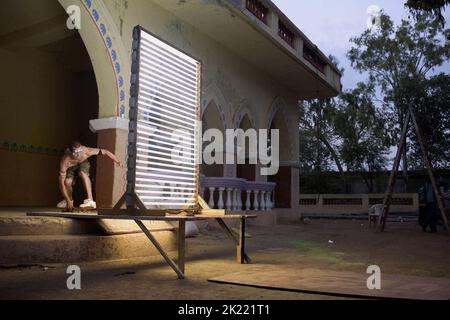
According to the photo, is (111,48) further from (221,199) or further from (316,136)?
(316,136)

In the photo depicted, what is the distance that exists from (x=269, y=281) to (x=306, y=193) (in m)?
22.2

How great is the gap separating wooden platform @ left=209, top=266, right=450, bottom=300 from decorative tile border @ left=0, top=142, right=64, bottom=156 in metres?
5.98

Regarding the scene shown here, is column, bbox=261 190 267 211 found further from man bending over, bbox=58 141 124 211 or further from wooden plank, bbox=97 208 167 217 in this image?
wooden plank, bbox=97 208 167 217

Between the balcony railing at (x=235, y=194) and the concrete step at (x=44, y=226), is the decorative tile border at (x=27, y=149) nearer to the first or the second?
the balcony railing at (x=235, y=194)

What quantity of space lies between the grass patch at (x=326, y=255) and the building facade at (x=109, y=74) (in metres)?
2.80

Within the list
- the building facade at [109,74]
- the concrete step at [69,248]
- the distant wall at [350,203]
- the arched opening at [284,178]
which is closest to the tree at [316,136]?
the distant wall at [350,203]

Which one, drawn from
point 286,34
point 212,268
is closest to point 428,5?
point 286,34

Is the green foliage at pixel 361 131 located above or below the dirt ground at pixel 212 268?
above

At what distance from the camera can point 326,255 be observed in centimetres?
577

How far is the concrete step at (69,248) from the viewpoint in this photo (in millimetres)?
4316

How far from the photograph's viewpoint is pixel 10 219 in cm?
471

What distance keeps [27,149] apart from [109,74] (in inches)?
117
